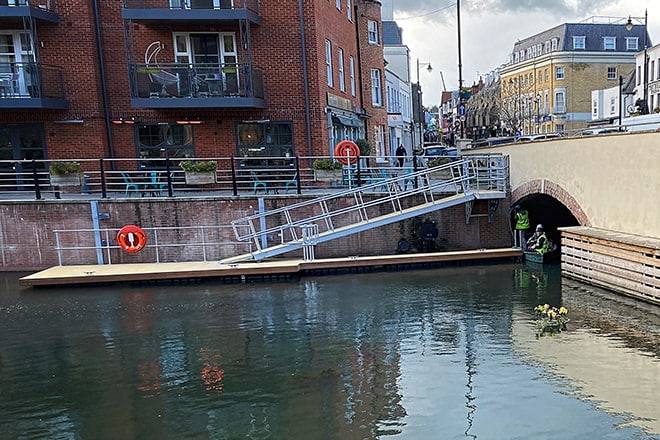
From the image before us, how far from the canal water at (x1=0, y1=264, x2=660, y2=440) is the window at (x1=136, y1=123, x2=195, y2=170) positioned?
7.07 meters

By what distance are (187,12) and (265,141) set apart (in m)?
4.91

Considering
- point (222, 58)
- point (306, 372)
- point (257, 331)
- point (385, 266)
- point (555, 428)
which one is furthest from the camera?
point (222, 58)

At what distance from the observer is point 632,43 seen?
189 feet

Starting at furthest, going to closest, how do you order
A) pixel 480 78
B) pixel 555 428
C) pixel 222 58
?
pixel 480 78
pixel 222 58
pixel 555 428

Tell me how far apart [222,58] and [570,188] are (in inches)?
485

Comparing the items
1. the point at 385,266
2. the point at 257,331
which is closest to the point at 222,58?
the point at 385,266

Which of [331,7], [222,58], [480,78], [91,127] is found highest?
[480,78]

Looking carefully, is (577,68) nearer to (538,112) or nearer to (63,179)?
(538,112)

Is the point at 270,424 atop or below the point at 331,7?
below

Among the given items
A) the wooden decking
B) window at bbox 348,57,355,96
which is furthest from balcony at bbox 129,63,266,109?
window at bbox 348,57,355,96

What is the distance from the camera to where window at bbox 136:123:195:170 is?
18.5 meters

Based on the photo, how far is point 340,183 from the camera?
56.5ft

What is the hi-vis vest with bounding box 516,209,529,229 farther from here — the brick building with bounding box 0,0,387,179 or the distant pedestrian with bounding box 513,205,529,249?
the brick building with bounding box 0,0,387,179

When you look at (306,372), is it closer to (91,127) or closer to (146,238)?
(146,238)
